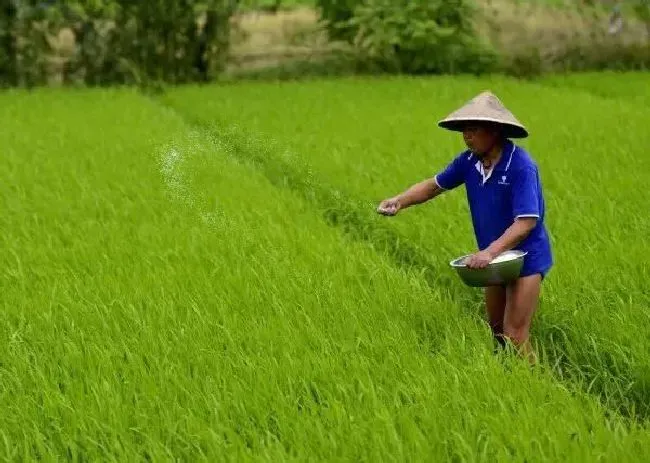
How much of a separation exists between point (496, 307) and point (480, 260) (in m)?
0.40

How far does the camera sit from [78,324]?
2.85 meters

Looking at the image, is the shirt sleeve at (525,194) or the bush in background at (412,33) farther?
the bush in background at (412,33)

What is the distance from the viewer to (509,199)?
2561 mm

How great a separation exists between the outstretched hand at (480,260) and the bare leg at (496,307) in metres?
0.32

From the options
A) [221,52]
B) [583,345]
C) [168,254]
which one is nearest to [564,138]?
[168,254]

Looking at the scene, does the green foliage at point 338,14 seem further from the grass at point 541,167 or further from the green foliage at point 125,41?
the grass at point 541,167

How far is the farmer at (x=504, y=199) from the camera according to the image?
2451 millimetres

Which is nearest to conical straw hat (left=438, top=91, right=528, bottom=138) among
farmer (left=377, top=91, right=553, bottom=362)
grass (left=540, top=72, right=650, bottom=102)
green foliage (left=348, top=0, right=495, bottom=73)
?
farmer (left=377, top=91, right=553, bottom=362)

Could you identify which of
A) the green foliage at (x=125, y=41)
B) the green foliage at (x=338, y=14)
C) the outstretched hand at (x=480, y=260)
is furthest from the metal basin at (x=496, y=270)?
the green foliage at (x=338, y=14)

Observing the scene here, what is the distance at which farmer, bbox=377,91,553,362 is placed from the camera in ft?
8.04

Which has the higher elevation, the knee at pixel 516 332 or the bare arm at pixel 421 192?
the bare arm at pixel 421 192

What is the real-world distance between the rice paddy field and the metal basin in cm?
17

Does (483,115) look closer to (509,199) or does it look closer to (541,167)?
(509,199)

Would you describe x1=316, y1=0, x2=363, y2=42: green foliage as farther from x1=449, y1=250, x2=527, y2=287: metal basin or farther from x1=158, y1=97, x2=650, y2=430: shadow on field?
x1=449, y1=250, x2=527, y2=287: metal basin
